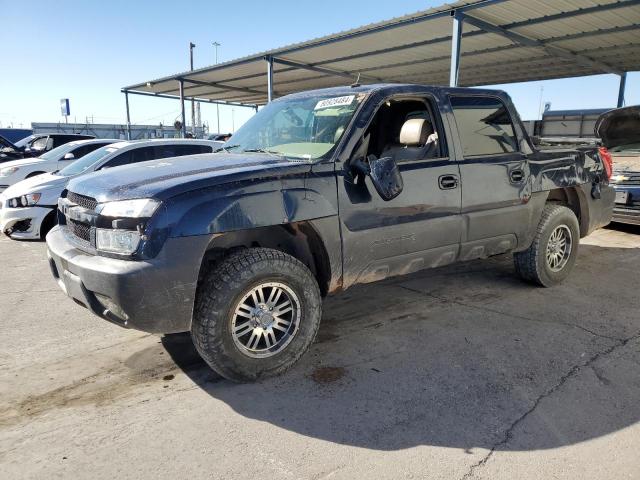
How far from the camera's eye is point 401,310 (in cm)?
443

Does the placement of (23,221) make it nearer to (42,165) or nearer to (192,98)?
(42,165)

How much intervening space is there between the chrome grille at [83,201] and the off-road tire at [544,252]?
4.00 meters

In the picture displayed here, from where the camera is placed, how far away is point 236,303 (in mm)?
2945

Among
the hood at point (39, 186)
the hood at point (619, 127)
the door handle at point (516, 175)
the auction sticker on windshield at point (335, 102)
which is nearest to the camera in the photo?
the auction sticker on windshield at point (335, 102)

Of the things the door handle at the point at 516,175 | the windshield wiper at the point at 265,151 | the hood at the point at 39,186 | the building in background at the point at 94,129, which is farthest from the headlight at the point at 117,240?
the building in background at the point at 94,129

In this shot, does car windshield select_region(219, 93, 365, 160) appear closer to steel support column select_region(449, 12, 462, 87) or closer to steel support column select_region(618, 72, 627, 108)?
steel support column select_region(449, 12, 462, 87)

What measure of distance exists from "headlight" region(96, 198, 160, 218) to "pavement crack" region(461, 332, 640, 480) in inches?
83.3

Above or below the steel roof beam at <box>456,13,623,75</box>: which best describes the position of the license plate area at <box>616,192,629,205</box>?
below

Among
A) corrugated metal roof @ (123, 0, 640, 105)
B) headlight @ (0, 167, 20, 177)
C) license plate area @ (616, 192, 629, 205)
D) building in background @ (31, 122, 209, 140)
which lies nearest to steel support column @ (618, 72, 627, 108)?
corrugated metal roof @ (123, 0, 640, 105)

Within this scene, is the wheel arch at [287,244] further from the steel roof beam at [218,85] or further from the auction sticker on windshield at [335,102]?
the steel roof beam at [218,85]

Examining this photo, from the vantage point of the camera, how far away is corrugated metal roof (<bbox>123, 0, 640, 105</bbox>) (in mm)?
10781

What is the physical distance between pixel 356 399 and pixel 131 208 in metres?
1.74

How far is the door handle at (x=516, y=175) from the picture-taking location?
14.3 ft

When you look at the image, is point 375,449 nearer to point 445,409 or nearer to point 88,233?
point 445,409
